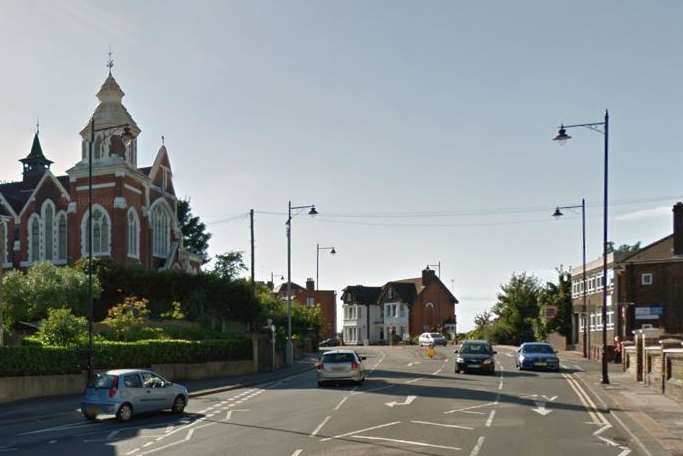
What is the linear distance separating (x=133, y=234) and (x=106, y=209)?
2.70 m

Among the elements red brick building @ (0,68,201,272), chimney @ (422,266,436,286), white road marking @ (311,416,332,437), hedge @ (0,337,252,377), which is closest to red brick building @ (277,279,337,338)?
chimney @ (422,266,436,286)

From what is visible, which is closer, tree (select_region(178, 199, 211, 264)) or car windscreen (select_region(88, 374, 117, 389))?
car windscreen (select_region(88, 374, 117, 389))

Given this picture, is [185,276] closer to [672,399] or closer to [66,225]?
[66,225]

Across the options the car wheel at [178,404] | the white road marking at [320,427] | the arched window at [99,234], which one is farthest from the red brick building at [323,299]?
the white road marking at [320,427]

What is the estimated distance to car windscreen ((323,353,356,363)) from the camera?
31.8 m

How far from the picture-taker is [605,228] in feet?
104

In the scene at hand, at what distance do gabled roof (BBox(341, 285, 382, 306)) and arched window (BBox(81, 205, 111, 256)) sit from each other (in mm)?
58734

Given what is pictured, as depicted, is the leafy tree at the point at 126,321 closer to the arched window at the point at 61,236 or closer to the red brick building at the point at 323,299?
the arched window at the point at 61,236

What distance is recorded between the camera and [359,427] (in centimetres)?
1864

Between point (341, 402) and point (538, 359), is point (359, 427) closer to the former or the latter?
point (341, 402)

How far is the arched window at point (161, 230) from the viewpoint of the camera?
62.6 m

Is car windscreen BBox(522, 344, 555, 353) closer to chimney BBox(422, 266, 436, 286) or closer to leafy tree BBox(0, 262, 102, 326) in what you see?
leafy tree BBox(0, 262, 102, 326)

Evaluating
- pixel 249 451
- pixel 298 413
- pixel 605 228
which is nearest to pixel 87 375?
pixel 298 413

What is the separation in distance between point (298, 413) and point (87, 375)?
A: 12.2 meters
